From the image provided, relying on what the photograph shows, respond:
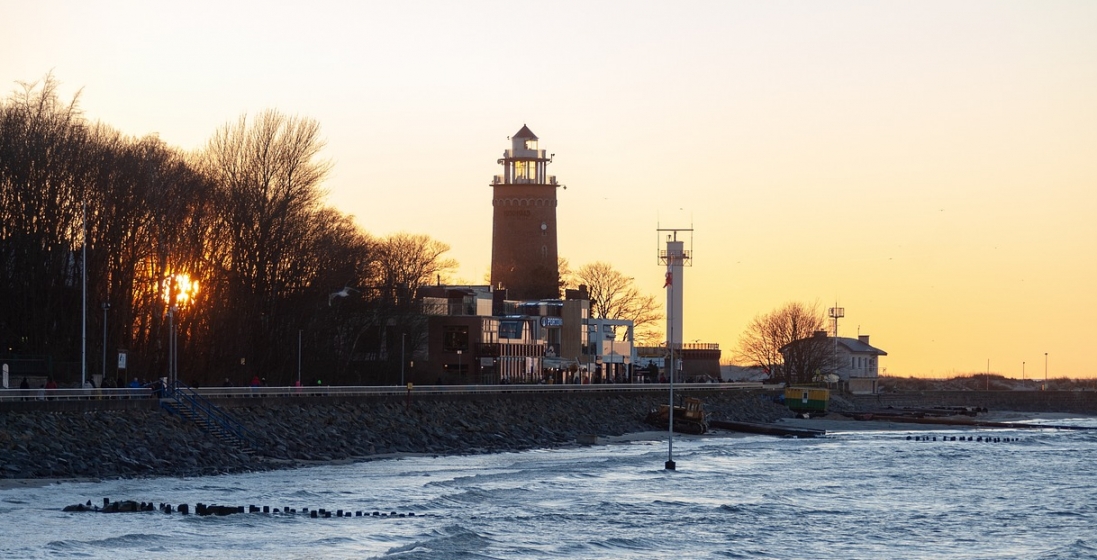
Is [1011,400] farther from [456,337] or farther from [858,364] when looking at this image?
[456,337]

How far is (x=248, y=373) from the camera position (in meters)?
75.6

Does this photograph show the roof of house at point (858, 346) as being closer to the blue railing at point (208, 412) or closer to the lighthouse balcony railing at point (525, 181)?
the lighthouse balcony railing at point (525, 181)

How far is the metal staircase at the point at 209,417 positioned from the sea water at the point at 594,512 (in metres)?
3.63

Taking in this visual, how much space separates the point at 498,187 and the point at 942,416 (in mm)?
39005

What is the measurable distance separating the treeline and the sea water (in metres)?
17.5

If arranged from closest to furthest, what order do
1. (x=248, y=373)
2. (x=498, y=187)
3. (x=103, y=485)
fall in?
(x=103, y=485) < (x=248, y=373) < (x=498, y=187)

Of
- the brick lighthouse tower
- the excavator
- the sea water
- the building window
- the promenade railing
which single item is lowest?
the sea water

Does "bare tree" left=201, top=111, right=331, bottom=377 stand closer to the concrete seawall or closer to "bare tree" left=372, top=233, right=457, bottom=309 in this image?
"bare tree" left=372, top=233, right=457, bottom=309

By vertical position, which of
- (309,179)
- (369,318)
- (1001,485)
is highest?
(309,179)

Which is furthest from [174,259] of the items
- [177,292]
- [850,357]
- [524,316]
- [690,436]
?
[850,357]

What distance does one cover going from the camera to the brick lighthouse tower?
118 metres

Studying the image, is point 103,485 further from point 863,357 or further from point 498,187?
point 863,357

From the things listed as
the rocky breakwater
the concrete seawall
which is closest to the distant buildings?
the rocky breakwater

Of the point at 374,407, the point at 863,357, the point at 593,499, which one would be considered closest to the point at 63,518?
the point at 593,499
